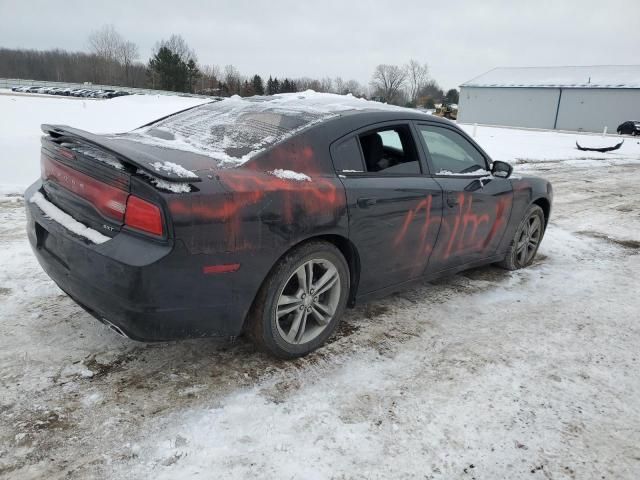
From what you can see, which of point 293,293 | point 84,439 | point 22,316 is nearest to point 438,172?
point 293,293

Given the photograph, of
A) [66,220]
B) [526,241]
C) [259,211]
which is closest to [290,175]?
[259,211]

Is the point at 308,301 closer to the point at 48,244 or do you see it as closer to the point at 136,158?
the point at 136,158

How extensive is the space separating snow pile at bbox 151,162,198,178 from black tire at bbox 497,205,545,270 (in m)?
3.37

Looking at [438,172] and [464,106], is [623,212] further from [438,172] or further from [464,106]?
[464,106]

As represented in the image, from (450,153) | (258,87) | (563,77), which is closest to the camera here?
(450,153)

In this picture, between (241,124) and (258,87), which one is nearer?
(241,124)

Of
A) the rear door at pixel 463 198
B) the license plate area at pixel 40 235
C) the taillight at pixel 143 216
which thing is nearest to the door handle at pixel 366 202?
the rear door at pixel 463 198

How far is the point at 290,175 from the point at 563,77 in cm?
5429

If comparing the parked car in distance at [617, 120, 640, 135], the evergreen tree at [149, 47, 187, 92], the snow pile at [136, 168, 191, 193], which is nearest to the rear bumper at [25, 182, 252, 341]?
the snow pile at [136, 168, 191, 193]

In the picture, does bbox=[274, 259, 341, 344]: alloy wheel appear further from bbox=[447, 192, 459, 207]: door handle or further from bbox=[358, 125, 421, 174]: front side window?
bbox=[447, 192, 459, 207]: door handle

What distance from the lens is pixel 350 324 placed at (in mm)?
3439

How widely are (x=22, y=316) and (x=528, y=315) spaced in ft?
12.0

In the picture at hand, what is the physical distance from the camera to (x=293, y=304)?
282 cm

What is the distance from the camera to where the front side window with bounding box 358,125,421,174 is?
3.12 metres
